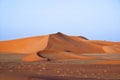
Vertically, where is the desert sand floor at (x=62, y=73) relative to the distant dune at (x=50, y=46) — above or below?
above

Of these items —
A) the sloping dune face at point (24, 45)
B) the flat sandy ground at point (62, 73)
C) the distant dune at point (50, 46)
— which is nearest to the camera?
the flat sandy ground at point (62, 73)

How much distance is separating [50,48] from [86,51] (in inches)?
245

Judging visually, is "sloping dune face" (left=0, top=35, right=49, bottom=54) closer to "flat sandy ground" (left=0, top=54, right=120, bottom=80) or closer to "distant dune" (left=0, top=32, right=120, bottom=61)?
"distant dune" (left=0, top=32, right=120, bottom=61)

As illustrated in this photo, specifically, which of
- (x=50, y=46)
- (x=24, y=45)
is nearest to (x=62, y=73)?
(x=50, y=46)

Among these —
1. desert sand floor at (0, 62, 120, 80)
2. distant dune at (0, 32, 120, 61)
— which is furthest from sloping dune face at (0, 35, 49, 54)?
desert sand floor at (0, 62, 120, 80)

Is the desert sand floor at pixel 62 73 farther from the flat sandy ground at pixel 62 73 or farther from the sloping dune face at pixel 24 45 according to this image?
the sloping dune face at pixel 24 45

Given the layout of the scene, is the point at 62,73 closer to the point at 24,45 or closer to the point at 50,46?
the point at 50,46

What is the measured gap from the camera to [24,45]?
135 ft

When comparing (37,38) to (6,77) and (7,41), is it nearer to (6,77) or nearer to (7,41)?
(7,41)

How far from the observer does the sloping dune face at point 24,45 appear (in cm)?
3809

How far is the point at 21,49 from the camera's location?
40.0 m

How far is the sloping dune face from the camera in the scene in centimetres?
3809

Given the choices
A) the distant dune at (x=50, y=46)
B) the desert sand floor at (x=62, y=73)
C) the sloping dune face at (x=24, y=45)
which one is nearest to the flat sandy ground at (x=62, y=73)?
the desert sand floor at (x=62, y=73)

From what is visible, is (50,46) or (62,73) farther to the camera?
(50,46)
